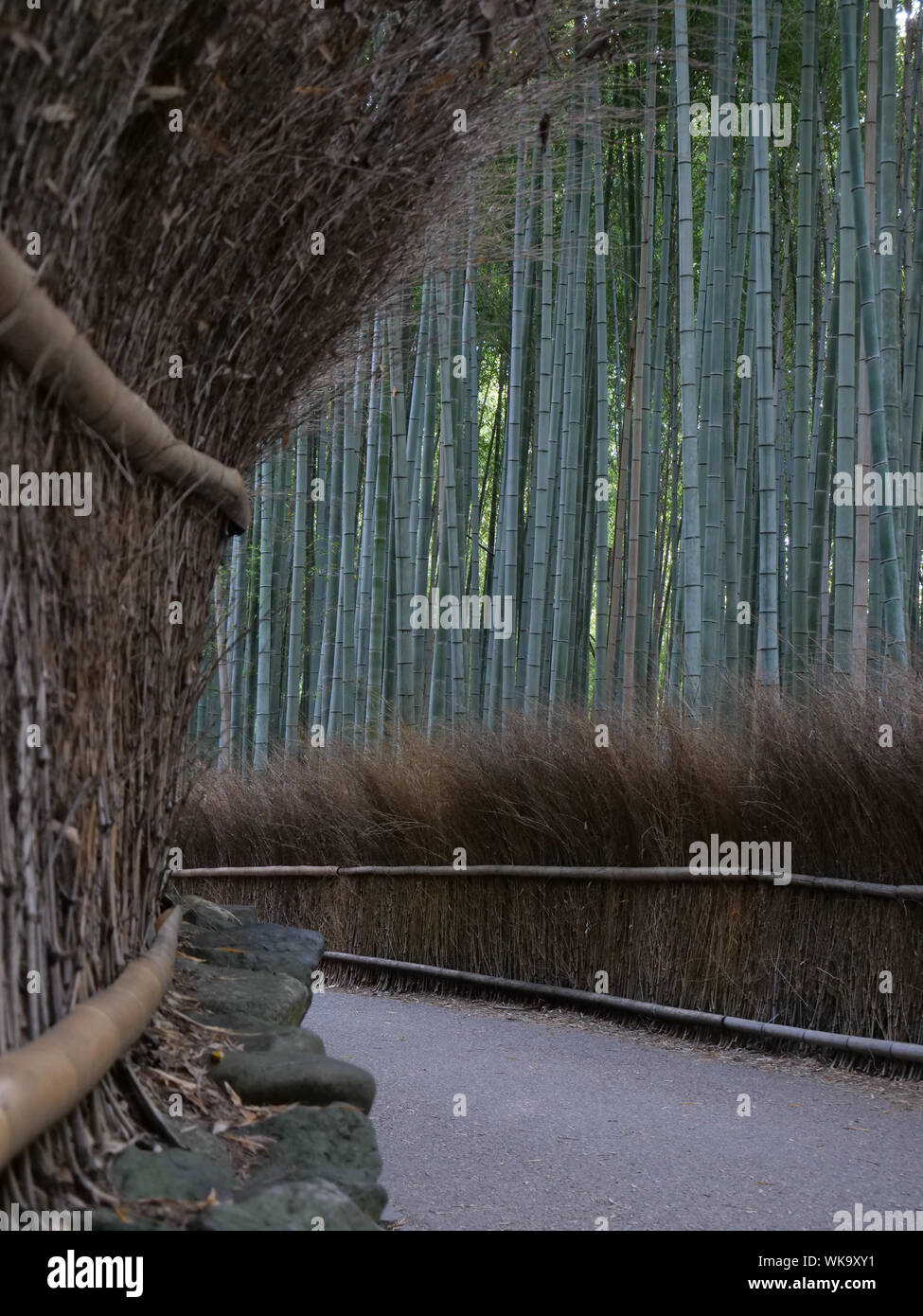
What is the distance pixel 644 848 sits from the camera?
512 centimetres

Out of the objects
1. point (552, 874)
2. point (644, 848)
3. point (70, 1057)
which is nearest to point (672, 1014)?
point (644, 848)

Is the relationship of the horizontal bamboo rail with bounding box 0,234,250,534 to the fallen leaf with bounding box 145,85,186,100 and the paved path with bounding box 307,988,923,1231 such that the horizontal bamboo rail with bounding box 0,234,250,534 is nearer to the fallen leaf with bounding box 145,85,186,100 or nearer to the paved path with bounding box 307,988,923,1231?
the fallen leaf with bounding box 145,85,186,100

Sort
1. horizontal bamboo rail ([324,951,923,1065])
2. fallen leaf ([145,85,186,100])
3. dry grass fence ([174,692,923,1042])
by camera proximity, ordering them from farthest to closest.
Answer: dry grass fence ([174,692,923,1042]) → horizontal bamboo rail ([324,951,923,1065]) → fallen leaf ([145,85,186,100])

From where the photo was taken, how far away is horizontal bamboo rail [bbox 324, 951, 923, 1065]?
4.09m

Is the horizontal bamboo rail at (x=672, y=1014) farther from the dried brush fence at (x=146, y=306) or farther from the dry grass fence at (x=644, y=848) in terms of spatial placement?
the dried brush fence at (x=146, y=306)

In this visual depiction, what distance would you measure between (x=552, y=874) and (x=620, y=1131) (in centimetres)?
210

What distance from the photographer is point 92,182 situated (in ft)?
5.23

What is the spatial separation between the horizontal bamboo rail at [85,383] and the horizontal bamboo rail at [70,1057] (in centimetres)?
75

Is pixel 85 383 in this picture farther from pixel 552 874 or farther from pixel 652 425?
pixel 652 425

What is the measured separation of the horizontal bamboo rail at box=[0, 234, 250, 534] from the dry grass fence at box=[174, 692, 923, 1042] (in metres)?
2.72

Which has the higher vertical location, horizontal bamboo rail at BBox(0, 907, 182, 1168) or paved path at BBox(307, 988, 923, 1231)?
horizontal bamboo rail at BBox(0, 907, 182, 1168)

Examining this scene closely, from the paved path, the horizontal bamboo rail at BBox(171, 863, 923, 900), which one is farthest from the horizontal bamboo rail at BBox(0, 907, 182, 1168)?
the horizontal bamboo rail at BBox(171, 863, 923, 900)

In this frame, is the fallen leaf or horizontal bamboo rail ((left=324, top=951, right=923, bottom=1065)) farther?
horizontal bamboo rail ((left=324, top=951, right=923, bottom=1065))
